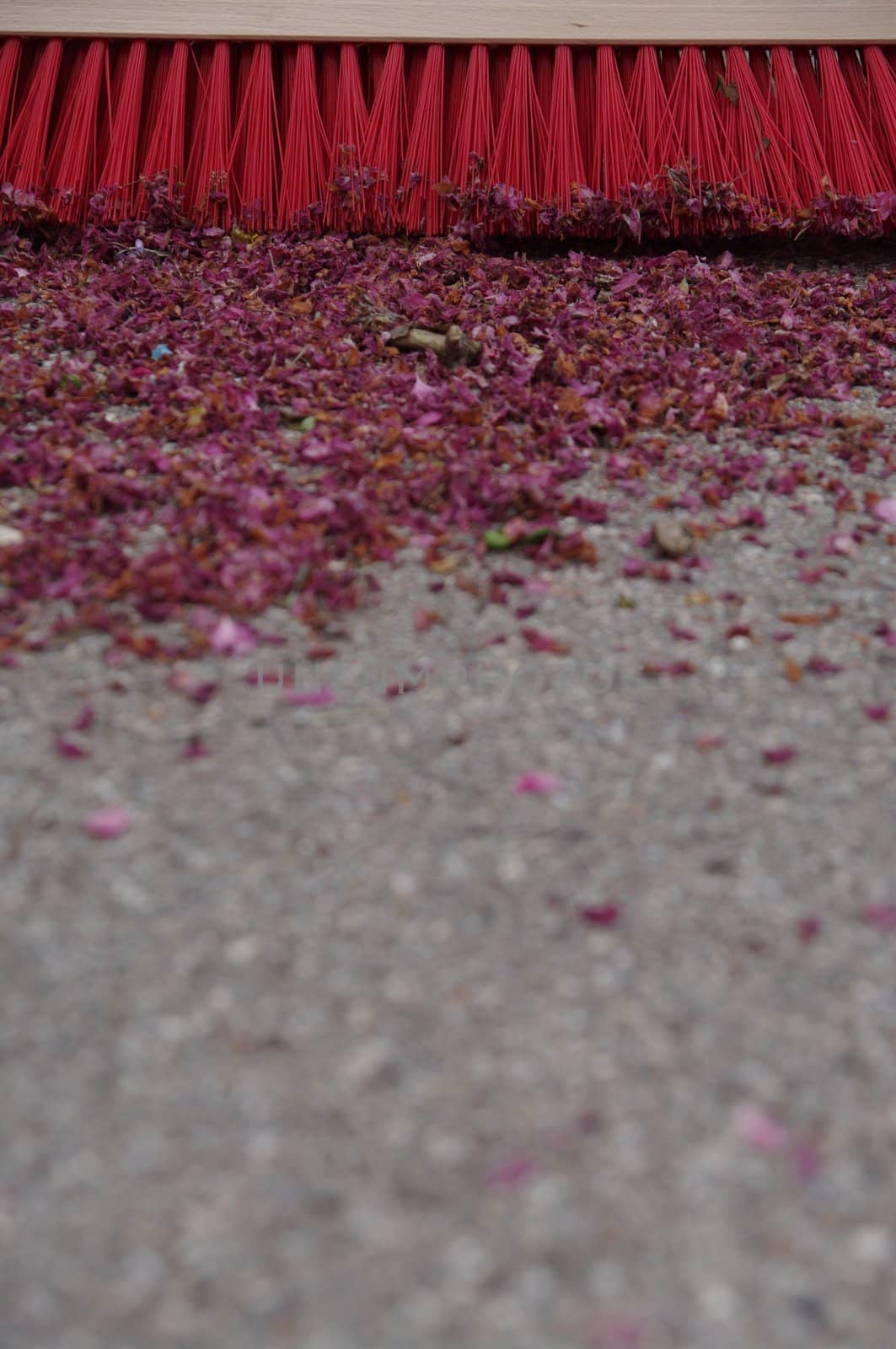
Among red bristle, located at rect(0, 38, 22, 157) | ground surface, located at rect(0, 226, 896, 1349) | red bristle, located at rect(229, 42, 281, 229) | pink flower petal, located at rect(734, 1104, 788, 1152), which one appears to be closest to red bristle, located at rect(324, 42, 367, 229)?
red bristle, located at rect(229, 42, 281, 229)

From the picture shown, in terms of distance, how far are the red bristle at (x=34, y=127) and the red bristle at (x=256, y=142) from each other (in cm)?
33

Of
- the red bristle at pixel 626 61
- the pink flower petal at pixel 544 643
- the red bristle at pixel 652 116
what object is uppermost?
the red bristle at pixel 626 61

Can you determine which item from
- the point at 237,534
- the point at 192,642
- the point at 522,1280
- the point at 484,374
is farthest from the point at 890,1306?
the point at 484,374

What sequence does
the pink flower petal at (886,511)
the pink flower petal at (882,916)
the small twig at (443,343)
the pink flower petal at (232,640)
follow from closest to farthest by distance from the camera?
the pink flower petal at (882,916) → the pink flower petal at (232,640) → the pink flower petal at (886,511) → the small twig at (443,343)

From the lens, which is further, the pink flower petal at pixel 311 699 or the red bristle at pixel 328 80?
the red bristle at pixel 328 80

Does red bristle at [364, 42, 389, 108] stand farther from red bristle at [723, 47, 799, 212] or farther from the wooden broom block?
red bristle at [723, 47, 799, 212]

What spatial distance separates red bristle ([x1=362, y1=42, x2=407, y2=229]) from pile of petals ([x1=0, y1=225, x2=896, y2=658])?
7cm

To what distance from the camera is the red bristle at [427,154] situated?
6.35 ft

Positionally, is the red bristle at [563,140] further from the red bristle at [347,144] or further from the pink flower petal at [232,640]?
the pink flower petal at [232,640]

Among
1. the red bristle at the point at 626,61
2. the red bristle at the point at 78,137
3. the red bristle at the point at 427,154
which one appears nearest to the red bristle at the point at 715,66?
the red bristle at the point at 626,61

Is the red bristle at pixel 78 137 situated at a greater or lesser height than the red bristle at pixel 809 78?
lesser

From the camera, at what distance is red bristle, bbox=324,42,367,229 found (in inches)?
76.0

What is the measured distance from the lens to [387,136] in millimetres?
1969

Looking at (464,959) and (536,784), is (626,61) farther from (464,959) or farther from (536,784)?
(464,959)
